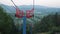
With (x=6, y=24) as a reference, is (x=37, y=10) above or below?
above

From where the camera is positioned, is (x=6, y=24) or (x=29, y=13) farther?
(x=6, y=24)

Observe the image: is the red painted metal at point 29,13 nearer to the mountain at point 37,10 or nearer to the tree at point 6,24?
the mountain at point 37,10

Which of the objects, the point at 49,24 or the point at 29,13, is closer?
the point at 29,13

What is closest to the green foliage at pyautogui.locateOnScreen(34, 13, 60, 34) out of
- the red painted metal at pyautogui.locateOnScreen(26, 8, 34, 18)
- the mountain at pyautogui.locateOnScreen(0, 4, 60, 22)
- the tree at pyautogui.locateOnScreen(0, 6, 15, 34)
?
the mountain at pyautogui.locateOnScreen(0, 4, 60, 22)

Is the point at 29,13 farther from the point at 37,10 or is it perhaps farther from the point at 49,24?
the point at 49,24

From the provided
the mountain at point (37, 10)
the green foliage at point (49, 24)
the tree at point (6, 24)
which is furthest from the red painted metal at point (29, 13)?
the tree at point (6, 24)

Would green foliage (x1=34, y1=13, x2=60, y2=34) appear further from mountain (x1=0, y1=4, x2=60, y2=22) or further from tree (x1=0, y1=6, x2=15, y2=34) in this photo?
tree (x1=0, y1=6, x2=15, y2=34)

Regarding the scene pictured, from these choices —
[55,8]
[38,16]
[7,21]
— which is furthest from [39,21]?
[7,21]

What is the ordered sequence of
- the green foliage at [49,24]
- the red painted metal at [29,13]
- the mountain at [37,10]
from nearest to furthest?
the red painted metal at [29,13] < the mountain at [37,10] < the green foliage at [49,24]

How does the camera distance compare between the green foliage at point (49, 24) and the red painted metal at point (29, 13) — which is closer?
the red painted metal at point (29, 13)

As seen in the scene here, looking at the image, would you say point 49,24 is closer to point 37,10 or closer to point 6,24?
point 37,10

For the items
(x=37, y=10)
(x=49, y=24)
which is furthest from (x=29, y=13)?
(x=49, y=24)
